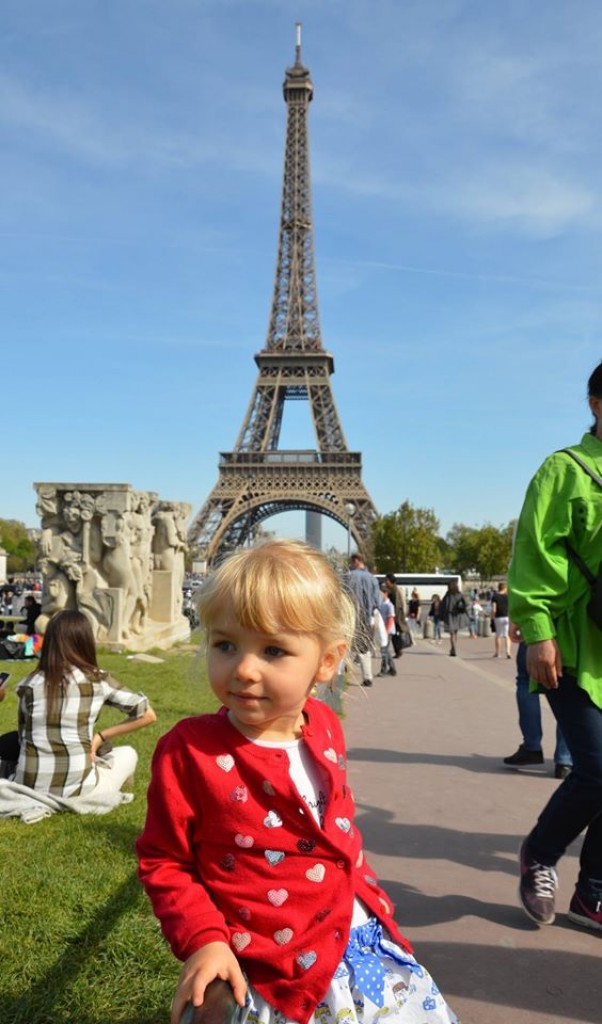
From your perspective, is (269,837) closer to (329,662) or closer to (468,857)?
(329,662)

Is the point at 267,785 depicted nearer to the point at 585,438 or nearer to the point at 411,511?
the point at 585,438

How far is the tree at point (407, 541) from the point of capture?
181 ft

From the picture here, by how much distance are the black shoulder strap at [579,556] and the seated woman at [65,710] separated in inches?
99.0

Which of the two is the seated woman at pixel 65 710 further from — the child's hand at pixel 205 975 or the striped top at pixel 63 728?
the child's hand at pixel 205 975

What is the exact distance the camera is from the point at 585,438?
3.55 metres

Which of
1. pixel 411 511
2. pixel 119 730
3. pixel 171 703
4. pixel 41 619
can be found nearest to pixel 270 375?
pixel 411 511

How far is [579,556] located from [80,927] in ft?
7.28

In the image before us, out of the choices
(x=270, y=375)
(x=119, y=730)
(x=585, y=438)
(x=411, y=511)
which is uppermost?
Result: (x=270, y=375)

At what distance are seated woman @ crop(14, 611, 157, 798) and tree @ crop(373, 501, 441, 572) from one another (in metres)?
50.7

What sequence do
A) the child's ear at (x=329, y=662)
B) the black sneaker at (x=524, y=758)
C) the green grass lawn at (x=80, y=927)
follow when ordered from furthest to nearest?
the black sneaker at (x=524, y=758) → the green grass lawn at (x=80, y=927) → the child's ear at (x=329, y=662)

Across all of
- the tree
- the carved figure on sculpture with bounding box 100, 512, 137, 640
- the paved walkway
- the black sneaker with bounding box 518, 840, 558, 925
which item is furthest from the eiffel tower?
the black sneaker with bounding box 518, 840, 558, 925

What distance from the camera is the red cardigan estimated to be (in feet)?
5.73

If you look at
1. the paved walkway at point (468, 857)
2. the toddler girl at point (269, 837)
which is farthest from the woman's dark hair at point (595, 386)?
the toddler girl at point (269, 837)

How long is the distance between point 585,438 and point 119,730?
9.58 ft
